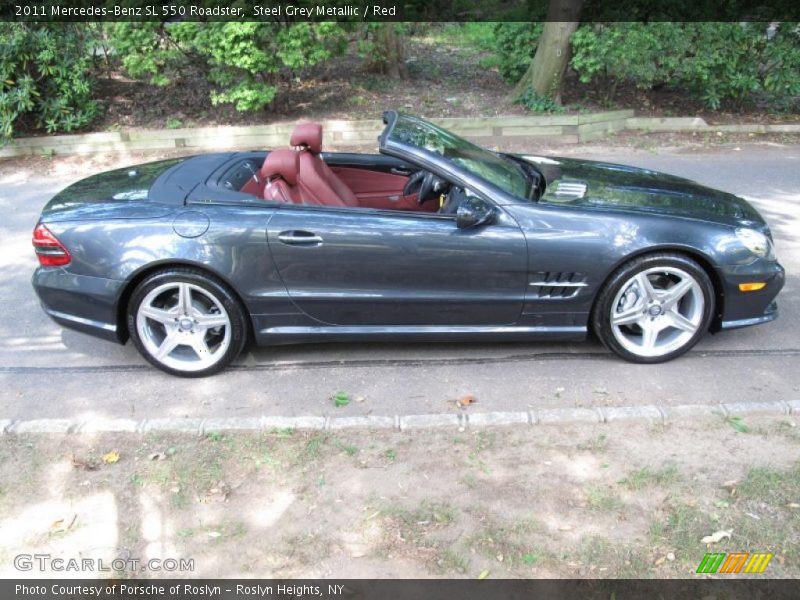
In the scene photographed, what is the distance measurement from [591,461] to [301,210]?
2063mm

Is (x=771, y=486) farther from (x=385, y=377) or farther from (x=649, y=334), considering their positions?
(x=385, y=377)

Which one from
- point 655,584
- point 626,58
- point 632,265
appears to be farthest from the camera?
point 626,58

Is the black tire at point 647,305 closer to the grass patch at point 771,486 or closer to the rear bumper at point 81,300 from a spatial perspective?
the grass patch at point 771,486

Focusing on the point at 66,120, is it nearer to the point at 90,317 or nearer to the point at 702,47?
the point at 90,317

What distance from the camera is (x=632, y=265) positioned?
164 inches

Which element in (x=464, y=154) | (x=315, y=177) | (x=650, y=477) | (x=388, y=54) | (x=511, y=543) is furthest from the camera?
(x=388, y=54)

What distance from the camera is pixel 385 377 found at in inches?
172

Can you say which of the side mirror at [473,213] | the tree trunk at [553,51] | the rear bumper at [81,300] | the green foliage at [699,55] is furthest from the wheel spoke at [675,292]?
the tree trunk at [553,51]

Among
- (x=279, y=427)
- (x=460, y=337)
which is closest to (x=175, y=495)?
(x=279, y=427)

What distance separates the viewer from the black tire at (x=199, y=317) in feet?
13.7

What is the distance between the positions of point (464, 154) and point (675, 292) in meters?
1.50

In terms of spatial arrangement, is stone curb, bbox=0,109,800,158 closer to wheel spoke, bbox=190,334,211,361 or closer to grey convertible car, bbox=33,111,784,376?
grey convertible car, bbox=33,111,784,376

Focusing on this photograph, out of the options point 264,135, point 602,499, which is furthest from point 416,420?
point 264,135

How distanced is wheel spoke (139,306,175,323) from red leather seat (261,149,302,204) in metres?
0.89
